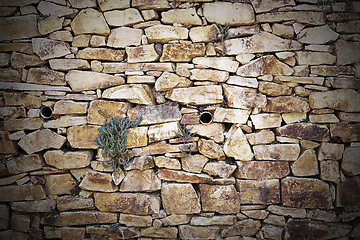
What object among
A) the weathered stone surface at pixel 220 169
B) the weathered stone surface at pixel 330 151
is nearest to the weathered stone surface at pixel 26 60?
the weathered stone surface at pixel 220 169

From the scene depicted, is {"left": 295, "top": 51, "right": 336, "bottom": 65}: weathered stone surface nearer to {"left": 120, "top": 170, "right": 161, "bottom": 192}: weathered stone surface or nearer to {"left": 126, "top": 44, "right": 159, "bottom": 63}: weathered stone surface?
{"left": 126, "top": 44, "right": 159, "bottom": 63}: weathered stone surface

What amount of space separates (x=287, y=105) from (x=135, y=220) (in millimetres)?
2404

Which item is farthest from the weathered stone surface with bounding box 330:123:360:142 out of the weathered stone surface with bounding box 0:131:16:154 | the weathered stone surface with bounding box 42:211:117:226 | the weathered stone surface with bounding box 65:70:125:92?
the weathered stone surface with bounding box 0:131:16:154

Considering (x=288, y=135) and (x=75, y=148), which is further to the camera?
(x=75, y=148)

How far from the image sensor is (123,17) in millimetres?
2625

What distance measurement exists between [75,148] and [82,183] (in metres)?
0.47

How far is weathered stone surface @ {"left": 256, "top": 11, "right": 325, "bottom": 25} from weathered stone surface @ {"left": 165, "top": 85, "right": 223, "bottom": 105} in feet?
3.50

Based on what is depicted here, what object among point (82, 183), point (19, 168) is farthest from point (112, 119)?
point (19, 168)

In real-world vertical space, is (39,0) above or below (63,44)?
above

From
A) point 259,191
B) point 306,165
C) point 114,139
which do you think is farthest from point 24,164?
point 306,165

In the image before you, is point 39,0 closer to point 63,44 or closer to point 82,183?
point 63,44

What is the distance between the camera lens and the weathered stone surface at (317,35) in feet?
8.38

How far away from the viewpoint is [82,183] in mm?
2717

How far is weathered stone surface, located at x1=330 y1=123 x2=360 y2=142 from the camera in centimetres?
256
